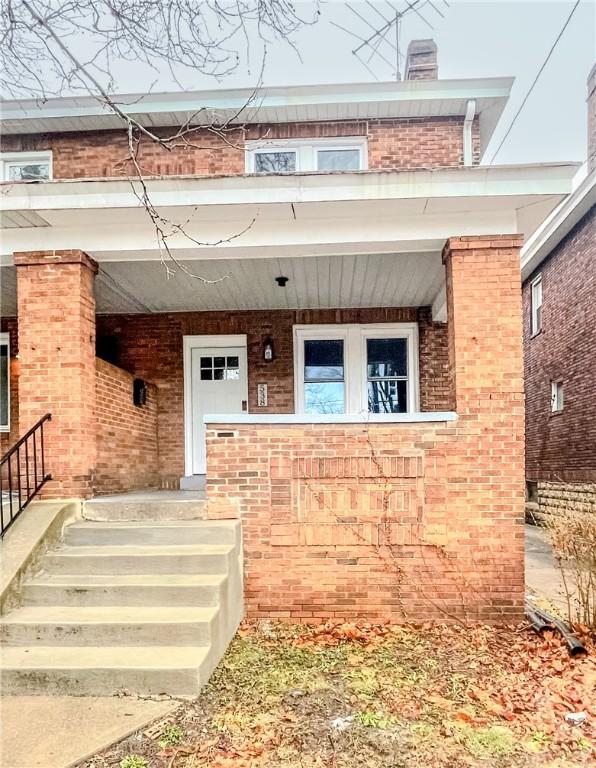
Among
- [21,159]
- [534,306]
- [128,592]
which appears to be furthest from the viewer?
[534,306]

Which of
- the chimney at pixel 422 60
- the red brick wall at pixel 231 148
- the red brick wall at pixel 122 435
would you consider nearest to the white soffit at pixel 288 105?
the red brick wall at pixel 231 148

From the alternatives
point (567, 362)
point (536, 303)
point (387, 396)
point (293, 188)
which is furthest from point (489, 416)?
point (536, 303)

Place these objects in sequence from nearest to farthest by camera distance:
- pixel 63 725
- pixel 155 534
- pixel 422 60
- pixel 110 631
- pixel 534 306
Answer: pixel 63 725
pixel 110 631
pixel 155 534
pixel 422 60
pixel 534 306

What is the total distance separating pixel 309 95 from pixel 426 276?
3331 millimetres

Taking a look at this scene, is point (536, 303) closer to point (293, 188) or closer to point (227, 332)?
point (227, 332)

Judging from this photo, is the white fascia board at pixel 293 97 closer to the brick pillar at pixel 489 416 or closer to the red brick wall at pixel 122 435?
the brick pillar at pixel 489 416

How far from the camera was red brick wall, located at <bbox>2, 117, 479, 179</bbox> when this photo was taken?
7.59m

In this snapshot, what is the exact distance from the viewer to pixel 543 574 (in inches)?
261

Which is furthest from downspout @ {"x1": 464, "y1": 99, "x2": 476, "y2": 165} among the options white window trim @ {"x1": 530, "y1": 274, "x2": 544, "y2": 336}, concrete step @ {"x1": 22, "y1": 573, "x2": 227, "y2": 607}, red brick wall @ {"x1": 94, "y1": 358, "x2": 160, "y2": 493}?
concrete step @ {"x1": 22, "y1": 573, "x2": 227, "y2": 607}

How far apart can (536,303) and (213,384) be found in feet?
28.6

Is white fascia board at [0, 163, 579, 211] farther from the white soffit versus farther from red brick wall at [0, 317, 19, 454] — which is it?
red brick wall at [0, 317, 19, 454]

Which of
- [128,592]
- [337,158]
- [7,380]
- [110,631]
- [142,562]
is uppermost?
[337,158]

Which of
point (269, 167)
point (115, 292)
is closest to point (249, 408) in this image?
point (115, 292)

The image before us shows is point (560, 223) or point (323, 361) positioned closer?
point (323, 361)
